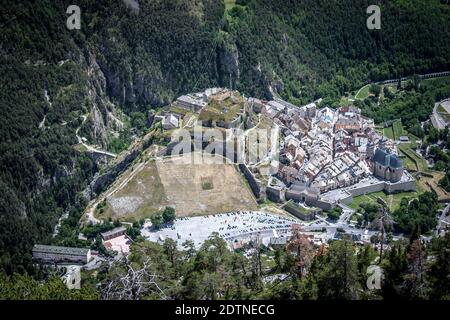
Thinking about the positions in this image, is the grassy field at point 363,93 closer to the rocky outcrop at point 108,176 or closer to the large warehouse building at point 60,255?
the rocky outcrop at point 108,176

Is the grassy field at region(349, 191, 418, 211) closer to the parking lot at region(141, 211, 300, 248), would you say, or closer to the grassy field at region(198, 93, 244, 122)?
the parking lot at region(141, 211, 300, 248)

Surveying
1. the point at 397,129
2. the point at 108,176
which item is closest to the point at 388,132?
the point at 397,129

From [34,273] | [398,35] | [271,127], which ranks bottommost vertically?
[34,273]

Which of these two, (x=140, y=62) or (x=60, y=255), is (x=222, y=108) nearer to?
(x=140, y=62)

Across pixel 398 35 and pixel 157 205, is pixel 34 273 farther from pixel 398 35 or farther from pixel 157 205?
pixel 398 35

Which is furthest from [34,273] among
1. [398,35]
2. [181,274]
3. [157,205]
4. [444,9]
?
[444,9]

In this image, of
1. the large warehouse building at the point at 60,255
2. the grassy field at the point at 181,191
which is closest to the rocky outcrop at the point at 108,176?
the grassy field at the point at 181,191
